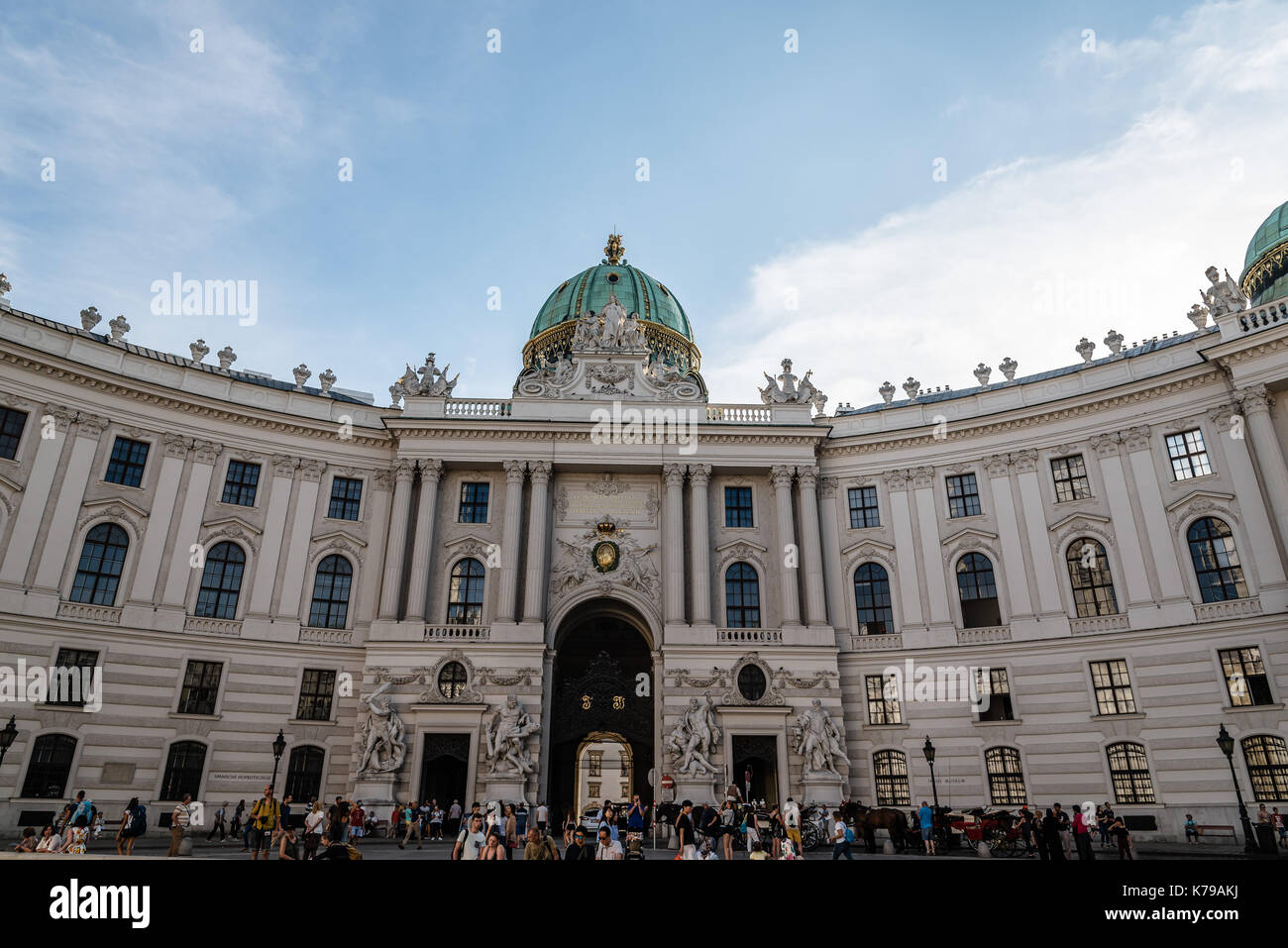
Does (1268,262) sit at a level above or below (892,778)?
A: above

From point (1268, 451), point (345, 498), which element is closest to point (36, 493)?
point (345, 498)

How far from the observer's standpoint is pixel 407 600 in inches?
1425

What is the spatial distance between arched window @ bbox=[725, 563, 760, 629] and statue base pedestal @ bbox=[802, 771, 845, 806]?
7247 mm

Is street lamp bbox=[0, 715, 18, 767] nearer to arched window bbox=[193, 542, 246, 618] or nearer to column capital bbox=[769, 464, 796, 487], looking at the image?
arched window bbox=[193, 542, 246, 618]

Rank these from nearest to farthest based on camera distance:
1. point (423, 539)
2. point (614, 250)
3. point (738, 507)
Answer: point (423, 539) < point (738, 507) < point (614, 250)

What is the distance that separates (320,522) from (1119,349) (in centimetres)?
3933

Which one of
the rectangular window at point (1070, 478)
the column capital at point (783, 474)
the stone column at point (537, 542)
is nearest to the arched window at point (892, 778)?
the column capital at point (783, 474)

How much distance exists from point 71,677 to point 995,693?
126 feet

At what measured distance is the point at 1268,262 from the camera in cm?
4338

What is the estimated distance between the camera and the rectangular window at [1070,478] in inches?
1393

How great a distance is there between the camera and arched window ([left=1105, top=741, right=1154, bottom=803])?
30.5 meters

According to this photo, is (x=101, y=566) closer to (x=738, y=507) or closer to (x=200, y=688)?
(x=200, y=688)
